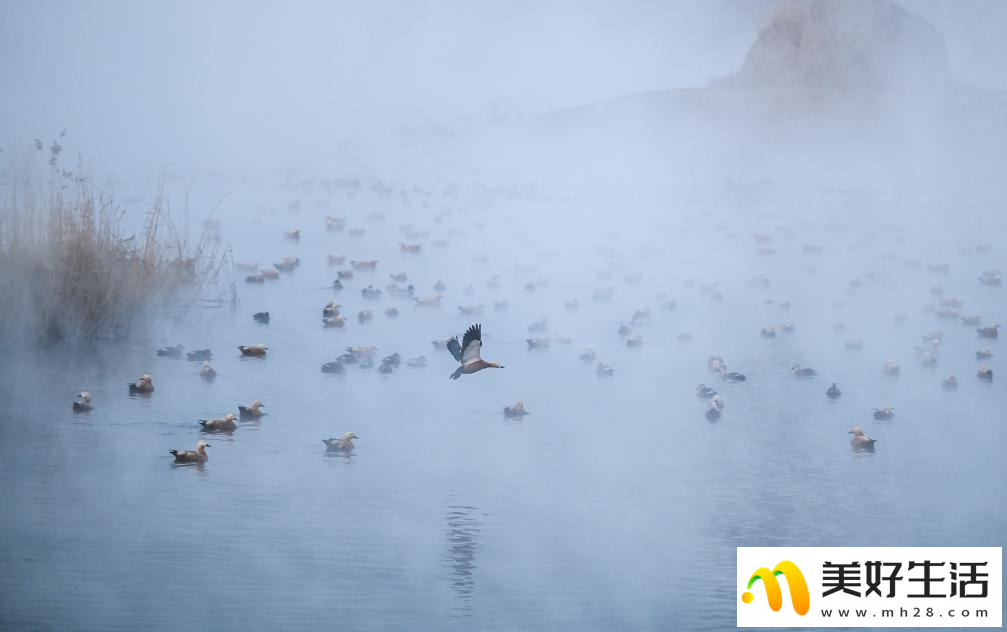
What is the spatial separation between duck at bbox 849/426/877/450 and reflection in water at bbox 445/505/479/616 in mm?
4221

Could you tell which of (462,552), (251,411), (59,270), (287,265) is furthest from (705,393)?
(287,265)

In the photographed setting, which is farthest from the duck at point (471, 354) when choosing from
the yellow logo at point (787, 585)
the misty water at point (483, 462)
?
the yellow logo at point (787, 585)

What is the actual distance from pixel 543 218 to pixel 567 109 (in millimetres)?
13391

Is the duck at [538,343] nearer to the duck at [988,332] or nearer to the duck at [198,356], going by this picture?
the duck at [198,356]

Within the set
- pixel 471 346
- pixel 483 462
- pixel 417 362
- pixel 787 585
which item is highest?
pixel 471 346

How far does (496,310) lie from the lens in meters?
18.2

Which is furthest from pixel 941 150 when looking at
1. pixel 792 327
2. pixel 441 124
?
pixel 792 327

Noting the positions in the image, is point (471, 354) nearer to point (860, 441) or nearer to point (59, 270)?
point (860, 441)

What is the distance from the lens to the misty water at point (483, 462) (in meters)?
8.11

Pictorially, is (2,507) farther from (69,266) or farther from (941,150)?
(941,150)

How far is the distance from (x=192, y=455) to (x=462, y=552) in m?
2.67

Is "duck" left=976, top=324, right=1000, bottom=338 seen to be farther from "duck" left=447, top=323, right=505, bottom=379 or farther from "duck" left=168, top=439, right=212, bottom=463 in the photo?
"duck" left=168, top=439, right=212, bottom=463

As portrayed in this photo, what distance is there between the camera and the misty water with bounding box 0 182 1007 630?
811cm

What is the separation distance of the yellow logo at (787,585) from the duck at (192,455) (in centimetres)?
445
